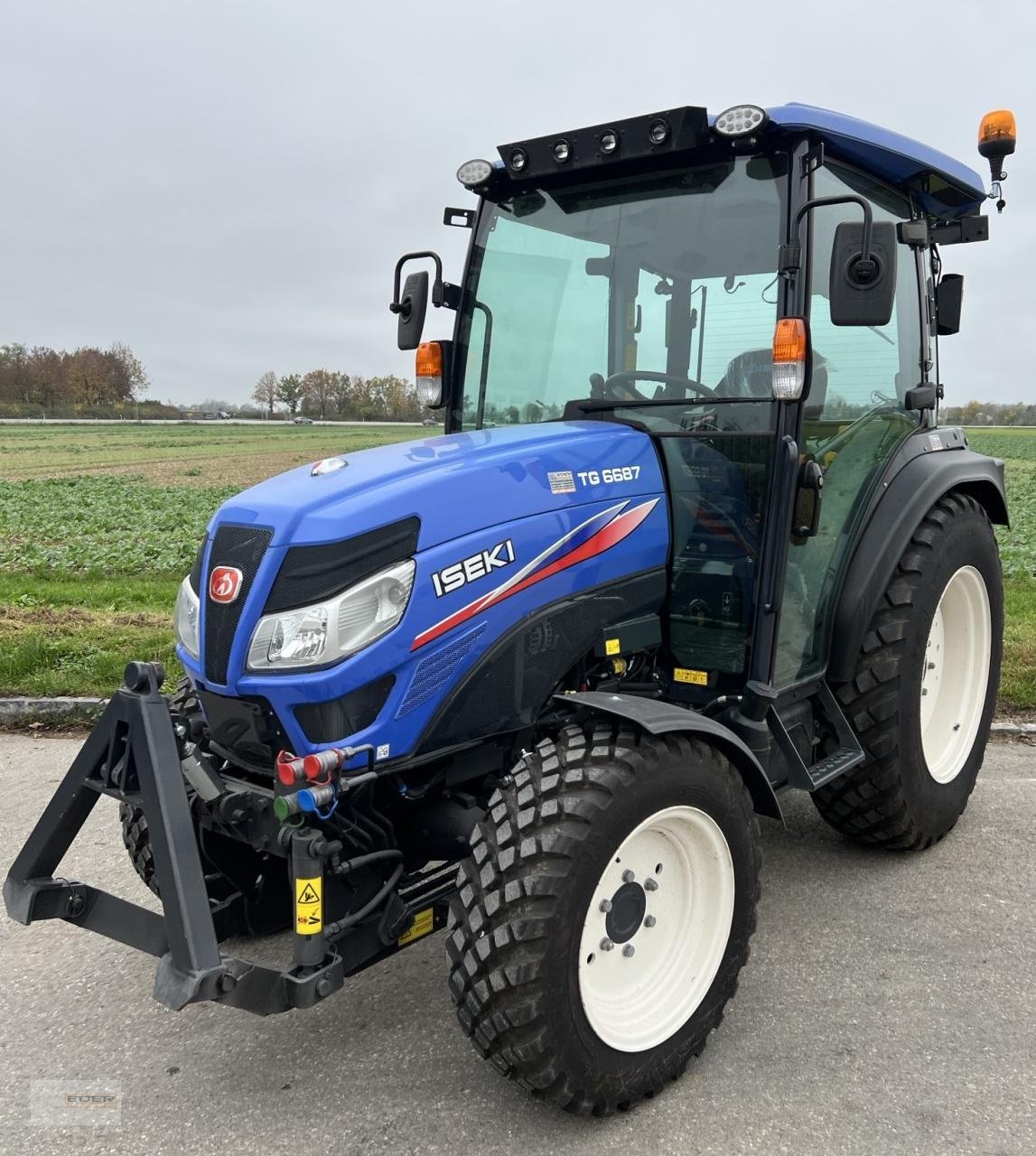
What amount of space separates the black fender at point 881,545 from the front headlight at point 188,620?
2093 mm

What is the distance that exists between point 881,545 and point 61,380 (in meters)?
97.1

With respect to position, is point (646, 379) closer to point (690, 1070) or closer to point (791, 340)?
point (791, 340)

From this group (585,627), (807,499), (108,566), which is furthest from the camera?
(108,566)

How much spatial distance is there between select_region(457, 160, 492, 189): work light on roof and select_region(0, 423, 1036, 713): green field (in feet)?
11.9

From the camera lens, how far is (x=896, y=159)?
333cm

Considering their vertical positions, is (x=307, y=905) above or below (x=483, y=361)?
below

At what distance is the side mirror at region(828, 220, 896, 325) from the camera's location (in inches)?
102

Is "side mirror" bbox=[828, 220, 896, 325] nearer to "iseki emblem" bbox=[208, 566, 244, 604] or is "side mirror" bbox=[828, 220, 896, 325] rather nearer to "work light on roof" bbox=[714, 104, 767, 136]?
"work light on roof" bbox=[714, 104, 767, 136]

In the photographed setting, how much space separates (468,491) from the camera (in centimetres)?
256

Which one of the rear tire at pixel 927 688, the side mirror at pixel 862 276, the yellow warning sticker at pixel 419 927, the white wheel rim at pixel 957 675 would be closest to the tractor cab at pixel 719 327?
the side mirror at pixel 862 276

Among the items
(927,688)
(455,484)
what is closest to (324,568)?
(455,484)

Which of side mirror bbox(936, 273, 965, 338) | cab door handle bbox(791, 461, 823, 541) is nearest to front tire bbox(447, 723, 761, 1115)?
cab door handle bbox(791, 461, 823, 541)

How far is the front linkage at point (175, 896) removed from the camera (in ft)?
7.21

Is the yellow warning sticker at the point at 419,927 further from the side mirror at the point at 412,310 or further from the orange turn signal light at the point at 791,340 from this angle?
the side mirror at the point at 412,310
